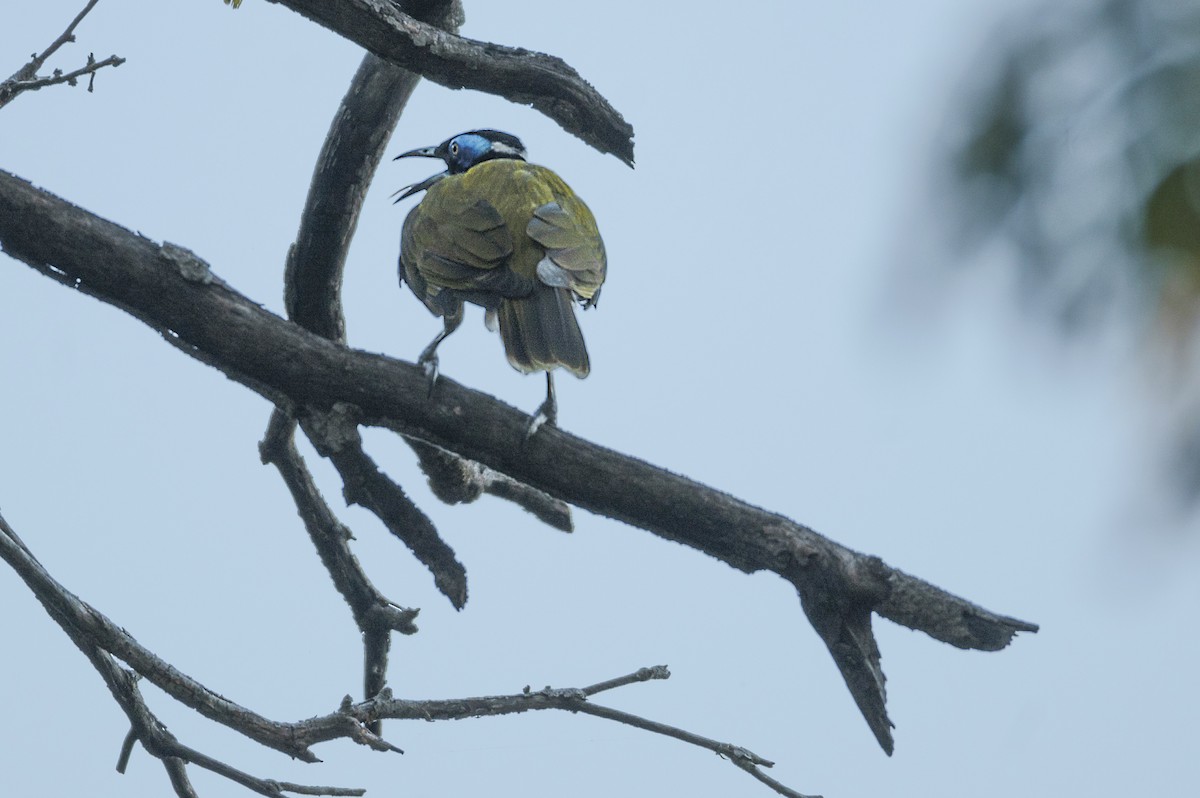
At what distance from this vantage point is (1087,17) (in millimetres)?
1005

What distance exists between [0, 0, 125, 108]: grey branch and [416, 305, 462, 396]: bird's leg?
4.26ft

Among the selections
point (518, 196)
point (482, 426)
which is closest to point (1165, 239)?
point (482, 426)

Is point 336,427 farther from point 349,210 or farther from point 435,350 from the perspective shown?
point 349,210

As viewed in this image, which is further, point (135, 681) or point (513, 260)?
point (513, 260)

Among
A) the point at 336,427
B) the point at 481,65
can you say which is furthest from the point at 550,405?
the point at 481,65

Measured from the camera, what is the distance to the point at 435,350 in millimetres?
4043

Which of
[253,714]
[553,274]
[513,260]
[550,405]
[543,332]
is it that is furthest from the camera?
[513,260]

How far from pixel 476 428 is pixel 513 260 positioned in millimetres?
1114

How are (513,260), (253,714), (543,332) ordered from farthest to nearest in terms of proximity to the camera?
(513,260), (543,332), (253,714)

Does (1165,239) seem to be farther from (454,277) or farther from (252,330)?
(454,277)

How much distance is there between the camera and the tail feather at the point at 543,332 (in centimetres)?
414

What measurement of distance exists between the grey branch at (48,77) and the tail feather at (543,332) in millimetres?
1488

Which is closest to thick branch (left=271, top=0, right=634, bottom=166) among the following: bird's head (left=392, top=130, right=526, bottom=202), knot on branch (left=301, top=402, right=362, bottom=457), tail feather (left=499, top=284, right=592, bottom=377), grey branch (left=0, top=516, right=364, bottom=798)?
tail feather (left=499, top=284, right=592, bottom=377)

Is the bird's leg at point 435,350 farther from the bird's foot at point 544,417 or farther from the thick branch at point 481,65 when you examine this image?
the thick branch at point 481,65
